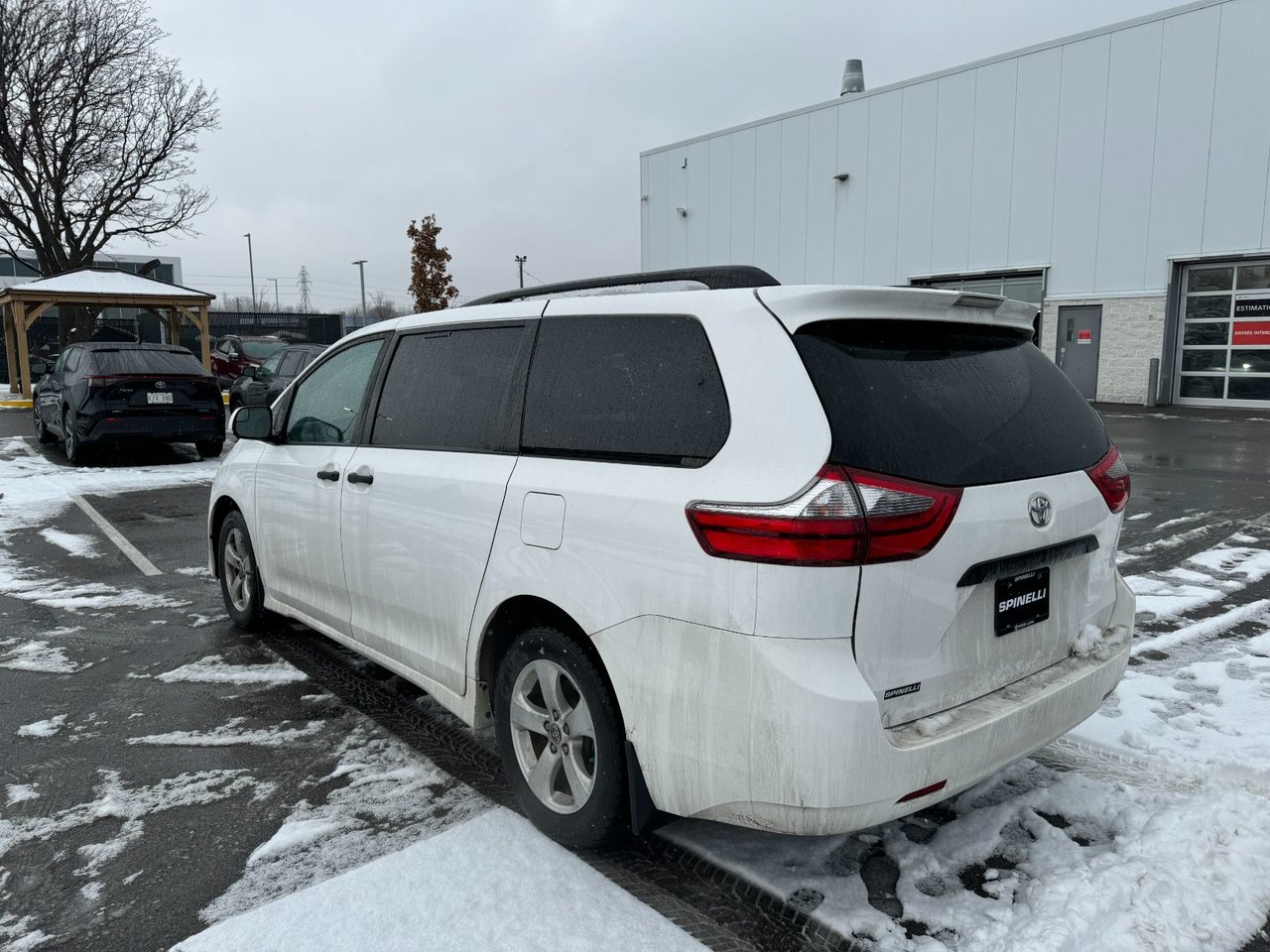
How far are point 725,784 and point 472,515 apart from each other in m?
1.23

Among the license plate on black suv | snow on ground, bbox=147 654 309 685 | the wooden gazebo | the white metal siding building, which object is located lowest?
snow on ground, bbox=147 654 309 685

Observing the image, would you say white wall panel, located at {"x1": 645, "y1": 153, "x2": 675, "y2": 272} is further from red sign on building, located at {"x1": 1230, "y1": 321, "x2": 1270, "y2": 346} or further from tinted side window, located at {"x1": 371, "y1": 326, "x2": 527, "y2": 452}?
tinted side window, located at {"x1": 371, "y1": 326, "x2": 527, "y2": 452}

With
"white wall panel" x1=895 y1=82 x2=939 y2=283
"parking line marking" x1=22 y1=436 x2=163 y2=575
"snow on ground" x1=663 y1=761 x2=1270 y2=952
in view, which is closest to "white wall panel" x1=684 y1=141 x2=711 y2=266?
"white wall panel" x1=895 y1=82 x2=939 y2=283

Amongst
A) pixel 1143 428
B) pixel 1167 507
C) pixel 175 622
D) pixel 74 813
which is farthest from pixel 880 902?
pixel 1143 428

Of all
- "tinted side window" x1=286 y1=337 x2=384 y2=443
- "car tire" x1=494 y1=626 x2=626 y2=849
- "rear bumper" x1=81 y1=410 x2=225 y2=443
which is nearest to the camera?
"car tire" x1=494 y1=626 x2=626 y2=849

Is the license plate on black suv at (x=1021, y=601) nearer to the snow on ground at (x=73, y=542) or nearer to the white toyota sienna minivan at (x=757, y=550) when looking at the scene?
the white toyota sienna minivan at (x=757, y=550)

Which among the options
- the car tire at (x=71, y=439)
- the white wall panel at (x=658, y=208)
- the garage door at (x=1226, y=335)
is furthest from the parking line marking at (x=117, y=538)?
the white wall panel at (x=658, y=208)

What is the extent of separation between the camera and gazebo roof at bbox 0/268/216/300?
20516 millimetres

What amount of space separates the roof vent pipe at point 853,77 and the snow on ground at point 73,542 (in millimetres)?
26272

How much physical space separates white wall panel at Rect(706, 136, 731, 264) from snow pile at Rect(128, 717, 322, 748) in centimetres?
2644

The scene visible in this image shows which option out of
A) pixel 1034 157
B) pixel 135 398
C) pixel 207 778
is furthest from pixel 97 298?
pixel 1034 157

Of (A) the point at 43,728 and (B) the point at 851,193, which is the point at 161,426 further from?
(B) the point at 851,193

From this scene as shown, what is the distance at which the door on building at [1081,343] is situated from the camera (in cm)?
2158

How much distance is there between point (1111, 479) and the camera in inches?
116
